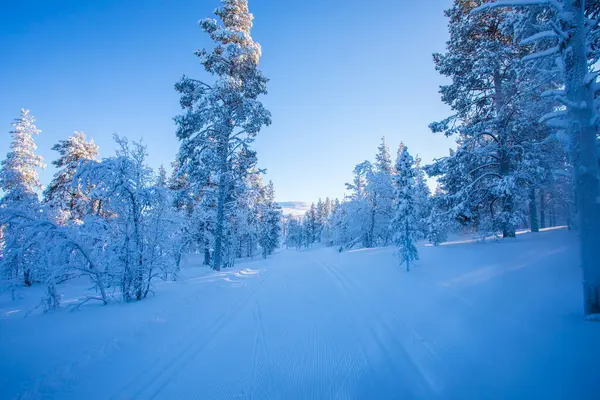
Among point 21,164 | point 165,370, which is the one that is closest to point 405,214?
point 165,370

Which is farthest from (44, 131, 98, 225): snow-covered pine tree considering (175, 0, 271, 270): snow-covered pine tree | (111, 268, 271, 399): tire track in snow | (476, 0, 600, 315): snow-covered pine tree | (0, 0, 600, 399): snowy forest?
(476, 0, 600, 315): snow-covered pine tree

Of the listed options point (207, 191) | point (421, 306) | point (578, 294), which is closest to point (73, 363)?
point (421, 306)

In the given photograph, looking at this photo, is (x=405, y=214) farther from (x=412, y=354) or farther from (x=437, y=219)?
(x=412, y=354)

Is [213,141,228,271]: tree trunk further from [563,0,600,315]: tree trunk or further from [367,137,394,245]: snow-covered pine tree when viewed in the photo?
[367,137,394,245]: snow-covered pine tree

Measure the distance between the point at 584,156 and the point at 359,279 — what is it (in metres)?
8.11

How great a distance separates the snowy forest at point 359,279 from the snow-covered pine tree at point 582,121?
1.3 inches

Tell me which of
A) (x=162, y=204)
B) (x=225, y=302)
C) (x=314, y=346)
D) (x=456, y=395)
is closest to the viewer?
(x=456, y=395)

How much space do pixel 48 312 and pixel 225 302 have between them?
4921mm

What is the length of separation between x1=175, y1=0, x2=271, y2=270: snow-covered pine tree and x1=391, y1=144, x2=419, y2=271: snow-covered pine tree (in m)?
8.74

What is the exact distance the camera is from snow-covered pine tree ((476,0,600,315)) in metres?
4.06

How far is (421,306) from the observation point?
606 centimetres

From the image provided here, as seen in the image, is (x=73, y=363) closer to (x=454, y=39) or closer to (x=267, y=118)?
(x=267, y=118)

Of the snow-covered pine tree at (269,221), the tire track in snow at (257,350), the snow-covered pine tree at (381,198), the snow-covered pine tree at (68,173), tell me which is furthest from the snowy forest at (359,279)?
the snow-covered pine tree at (269,221)

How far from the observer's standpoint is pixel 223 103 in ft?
44.4
